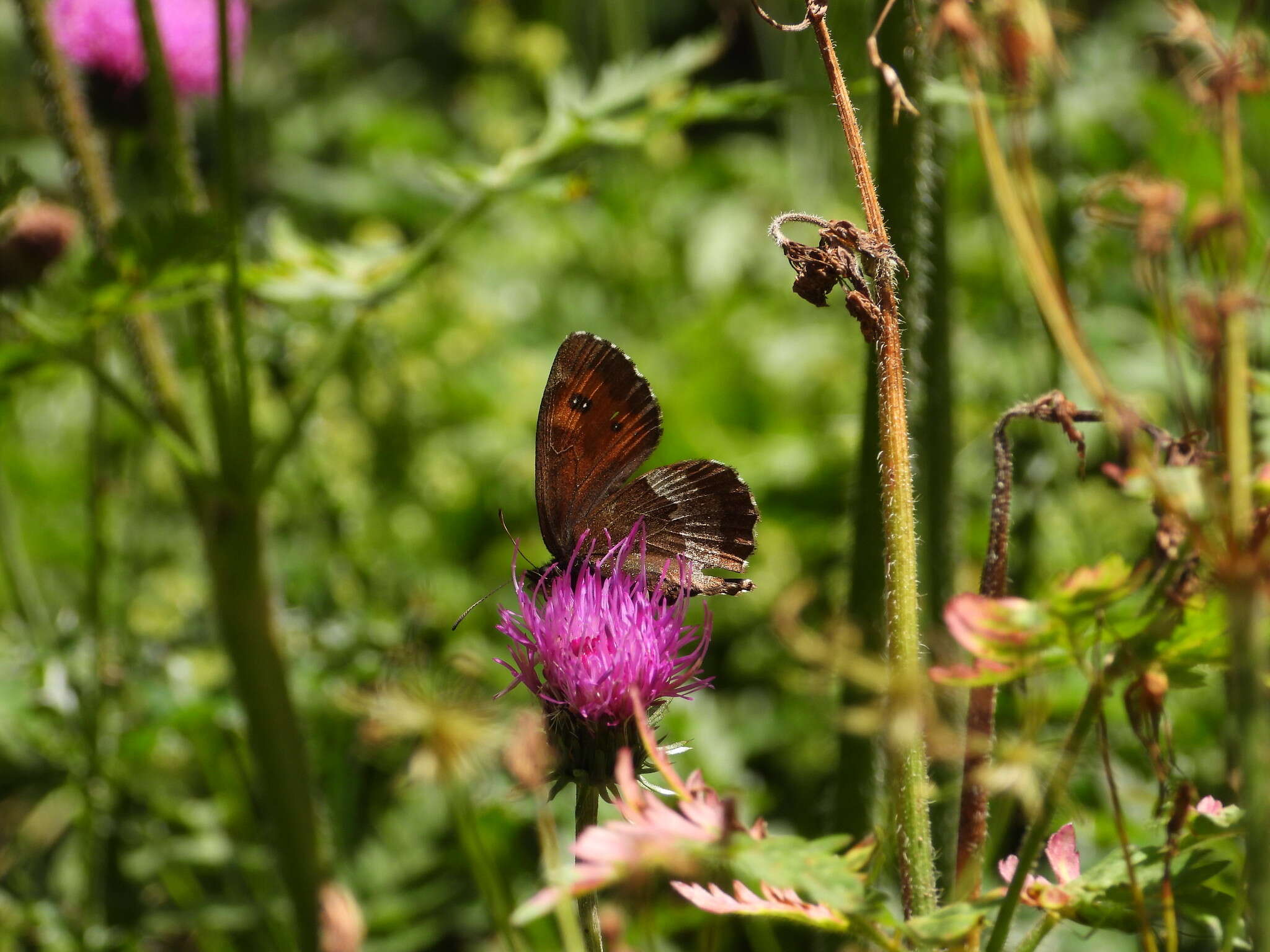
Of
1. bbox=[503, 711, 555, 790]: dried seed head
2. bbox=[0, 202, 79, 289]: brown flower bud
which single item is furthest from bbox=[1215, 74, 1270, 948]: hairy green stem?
bbox=[0, 202, 79, 289]: brown flower bud

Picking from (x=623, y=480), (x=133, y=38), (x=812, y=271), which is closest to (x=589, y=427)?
Result: (x=623, y=480)

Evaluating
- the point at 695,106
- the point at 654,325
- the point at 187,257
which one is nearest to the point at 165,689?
the point at 187,257

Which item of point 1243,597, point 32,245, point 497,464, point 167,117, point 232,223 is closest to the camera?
point 1243,597

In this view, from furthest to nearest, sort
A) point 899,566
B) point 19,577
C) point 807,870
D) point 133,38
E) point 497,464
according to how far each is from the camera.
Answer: point 497,464
point 133,38
point 19,577
point 899,566
point 807,870

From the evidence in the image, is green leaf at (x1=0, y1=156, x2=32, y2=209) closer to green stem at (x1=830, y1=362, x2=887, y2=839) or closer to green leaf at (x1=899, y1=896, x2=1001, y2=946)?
green stem at (x1=830, y1=362, x2=887, y2=839)

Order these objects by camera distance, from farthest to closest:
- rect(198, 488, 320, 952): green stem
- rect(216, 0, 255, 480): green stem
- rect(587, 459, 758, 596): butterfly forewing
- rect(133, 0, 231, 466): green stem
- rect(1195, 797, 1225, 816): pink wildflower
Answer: rect(198, 488, 320, 952): green stem, rect(133, 0, 231, 466): green stem, rect(216, 0, 255, 480): green stem, rect(587, 459, 758, 596): butterfly forewing, rect(1195, 797, 1225, 816): pink wildflower

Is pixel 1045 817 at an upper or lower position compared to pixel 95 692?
upper

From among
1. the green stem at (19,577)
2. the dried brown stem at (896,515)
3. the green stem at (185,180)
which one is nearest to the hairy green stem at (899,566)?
the dried brown stem at (896,515)

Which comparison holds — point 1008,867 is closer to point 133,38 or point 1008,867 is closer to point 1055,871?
point 1055,871
